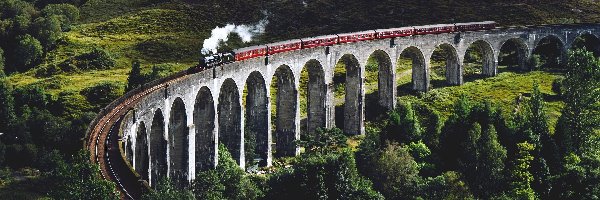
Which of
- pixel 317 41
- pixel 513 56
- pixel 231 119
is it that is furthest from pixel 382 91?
pixel 513 56

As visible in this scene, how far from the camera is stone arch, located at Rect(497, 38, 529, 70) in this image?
379ft

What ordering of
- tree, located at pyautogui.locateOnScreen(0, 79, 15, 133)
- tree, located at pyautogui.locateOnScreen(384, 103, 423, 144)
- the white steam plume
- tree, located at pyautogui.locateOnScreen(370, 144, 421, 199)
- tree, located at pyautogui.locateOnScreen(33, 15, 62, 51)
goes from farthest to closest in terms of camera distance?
1. the white steam plume
2. tree, located at pyautogui.locateOnScreen(33, 15, 62, 51)
3. tree, located at pyautogui.locateOnScreen(0, 79, 15, 133)
4. tree, located at pyautogui.locateOnScreen(384, 103, 423, 144)
5. tree, located at pyautogui.locateOnScreen(370, 144, 421, 199)

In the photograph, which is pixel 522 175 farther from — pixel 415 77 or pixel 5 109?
pixel 5 109

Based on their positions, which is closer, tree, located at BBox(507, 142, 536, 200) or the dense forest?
the dense forest

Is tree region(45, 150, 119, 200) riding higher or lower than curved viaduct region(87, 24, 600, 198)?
lower

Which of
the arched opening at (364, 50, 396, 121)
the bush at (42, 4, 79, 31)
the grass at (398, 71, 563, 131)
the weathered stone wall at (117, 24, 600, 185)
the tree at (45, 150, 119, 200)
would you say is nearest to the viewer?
the tree at (45, 150, 119, 200)

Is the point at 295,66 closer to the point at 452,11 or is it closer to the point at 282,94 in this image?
the point at 282,94

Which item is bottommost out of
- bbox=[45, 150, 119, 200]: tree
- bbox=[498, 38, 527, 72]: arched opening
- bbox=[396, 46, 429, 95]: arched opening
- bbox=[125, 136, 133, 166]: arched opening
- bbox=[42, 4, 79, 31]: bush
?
bbox=[45, 150, 119, 200]: tree

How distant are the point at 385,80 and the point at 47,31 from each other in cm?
6176

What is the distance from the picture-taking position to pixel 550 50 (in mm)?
120812

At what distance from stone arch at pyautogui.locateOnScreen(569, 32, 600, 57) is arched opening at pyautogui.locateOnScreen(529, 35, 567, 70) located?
263 cm

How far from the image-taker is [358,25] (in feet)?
461

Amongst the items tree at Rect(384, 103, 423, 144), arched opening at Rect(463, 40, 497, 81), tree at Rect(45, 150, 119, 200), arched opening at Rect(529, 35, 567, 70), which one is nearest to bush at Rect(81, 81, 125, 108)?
tree at Rect(384, 103, 423, 144)

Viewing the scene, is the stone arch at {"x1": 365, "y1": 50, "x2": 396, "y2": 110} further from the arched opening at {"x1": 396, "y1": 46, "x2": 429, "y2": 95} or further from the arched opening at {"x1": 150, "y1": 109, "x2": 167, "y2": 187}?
the arched opening at {"x1": 150, "y1": 109, "x2": 167, "y2": 187}
